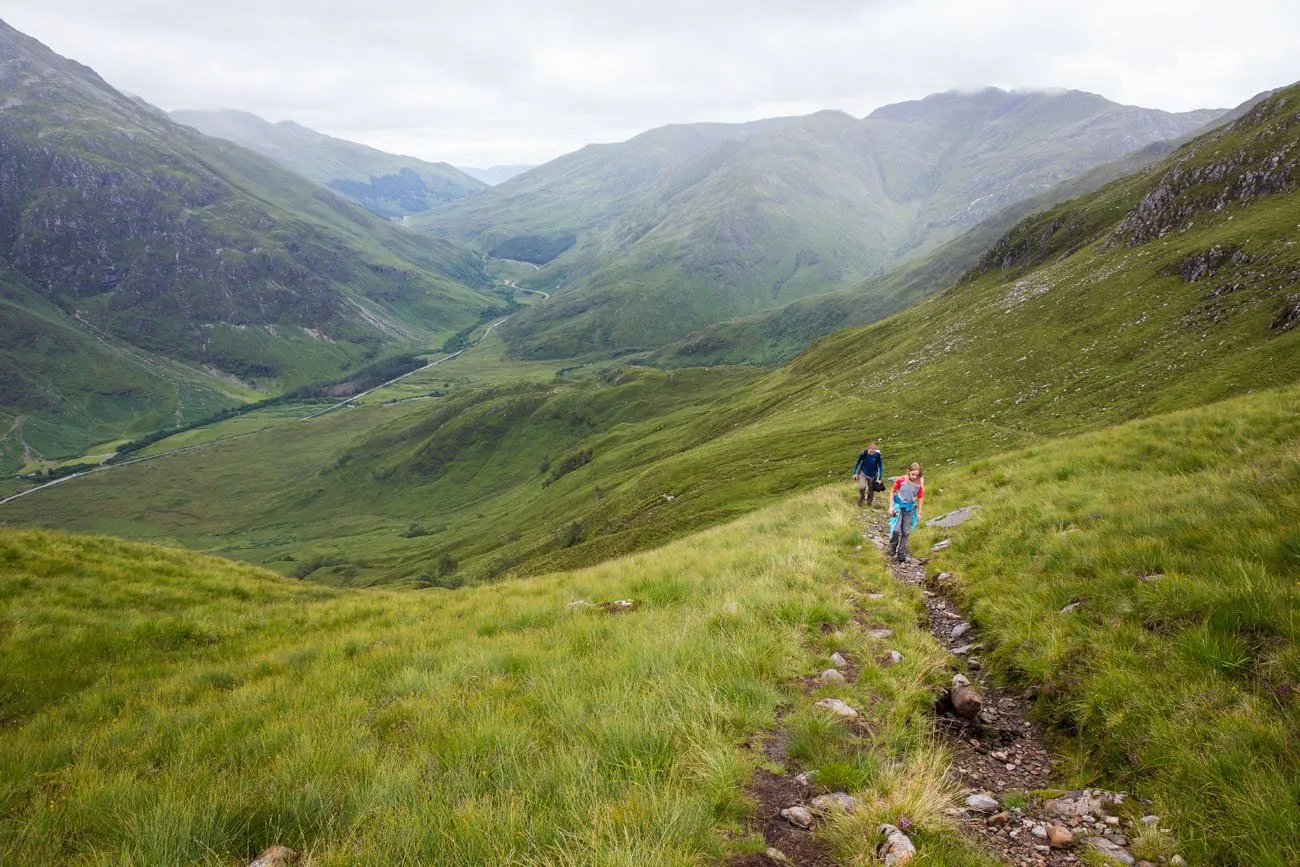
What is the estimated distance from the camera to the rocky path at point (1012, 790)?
5.26 metres

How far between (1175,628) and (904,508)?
8.77 meters

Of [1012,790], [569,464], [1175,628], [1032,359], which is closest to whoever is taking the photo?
[1012,790]

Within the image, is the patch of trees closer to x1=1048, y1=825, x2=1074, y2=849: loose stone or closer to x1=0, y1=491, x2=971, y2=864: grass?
x1=0, y1=491, x2=971, y2=864: grass

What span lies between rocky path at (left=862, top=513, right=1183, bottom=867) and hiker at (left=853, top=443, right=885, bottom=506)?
44.2 feet

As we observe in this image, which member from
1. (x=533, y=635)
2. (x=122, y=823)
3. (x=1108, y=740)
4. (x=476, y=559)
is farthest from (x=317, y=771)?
(x=476, y=559)

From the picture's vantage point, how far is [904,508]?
53.2 feet

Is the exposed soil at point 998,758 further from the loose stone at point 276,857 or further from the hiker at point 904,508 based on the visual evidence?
the loose stone at point 276,857

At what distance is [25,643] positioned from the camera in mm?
11375

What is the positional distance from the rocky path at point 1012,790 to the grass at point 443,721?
609 millimetres

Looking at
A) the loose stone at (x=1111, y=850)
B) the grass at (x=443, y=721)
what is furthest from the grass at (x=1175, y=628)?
the grass at (x=443, y=721)

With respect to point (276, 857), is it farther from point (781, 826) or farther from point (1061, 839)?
point (1061, 839)

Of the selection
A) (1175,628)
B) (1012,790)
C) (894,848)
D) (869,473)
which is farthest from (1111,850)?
(869,473)

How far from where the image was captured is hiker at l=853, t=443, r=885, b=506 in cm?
2325

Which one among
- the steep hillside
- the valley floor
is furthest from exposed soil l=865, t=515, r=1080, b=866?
the steep hillside
